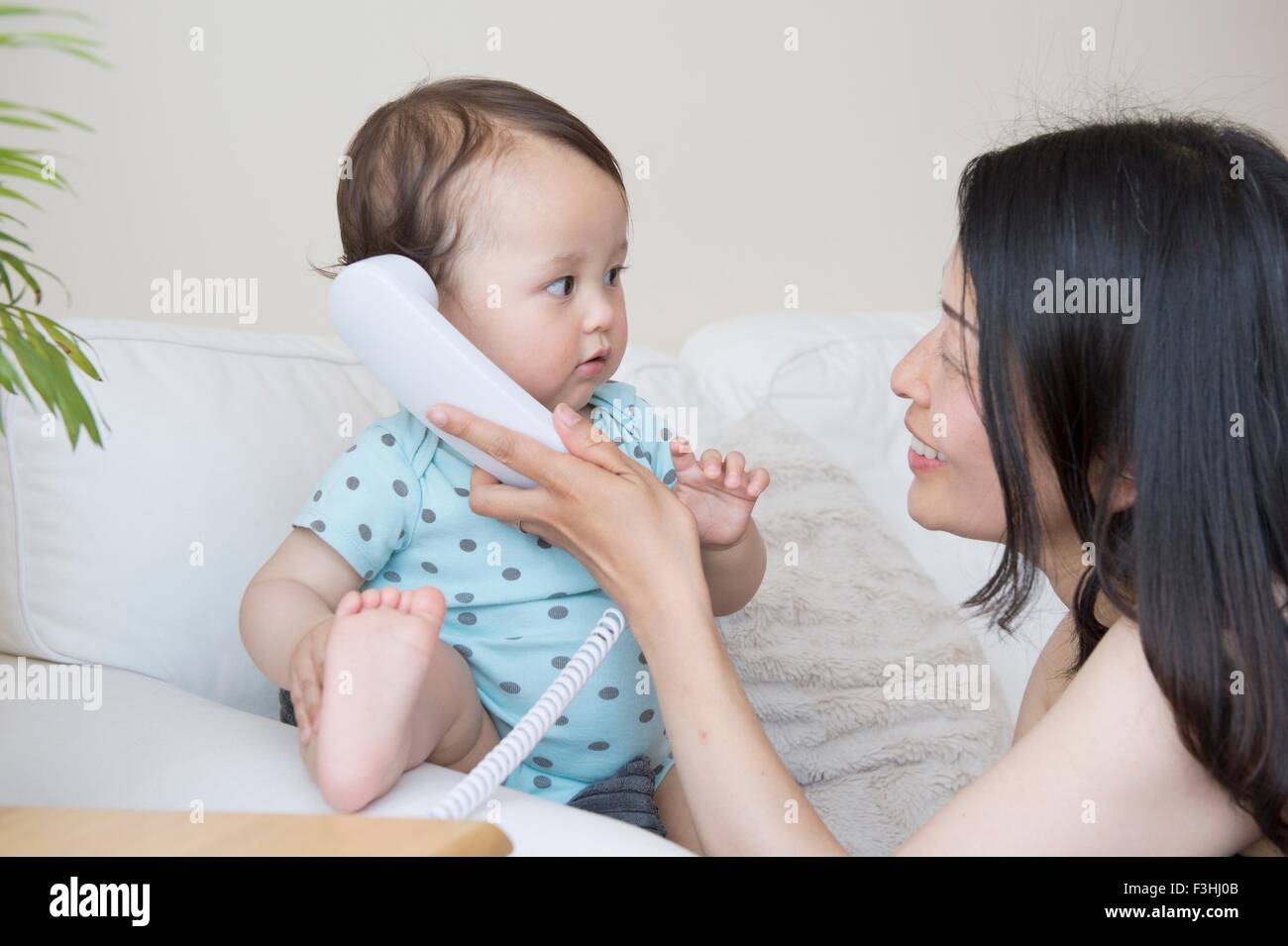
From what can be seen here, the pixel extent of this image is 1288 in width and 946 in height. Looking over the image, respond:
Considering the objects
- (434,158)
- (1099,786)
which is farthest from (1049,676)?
(434,158)

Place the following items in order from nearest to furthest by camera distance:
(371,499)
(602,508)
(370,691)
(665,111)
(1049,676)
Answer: (370,691) < (602,508) < (371,499) < (1049,676) < (665,111)

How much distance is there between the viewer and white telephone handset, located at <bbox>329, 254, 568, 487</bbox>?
3.14ft

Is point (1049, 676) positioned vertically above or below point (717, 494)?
below

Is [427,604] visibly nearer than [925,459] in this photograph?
Yes

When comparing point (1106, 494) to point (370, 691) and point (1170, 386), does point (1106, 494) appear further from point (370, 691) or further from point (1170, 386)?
point (370, 691)

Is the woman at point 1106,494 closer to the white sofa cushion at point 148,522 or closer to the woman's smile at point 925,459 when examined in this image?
the woman's smile at point 925,459

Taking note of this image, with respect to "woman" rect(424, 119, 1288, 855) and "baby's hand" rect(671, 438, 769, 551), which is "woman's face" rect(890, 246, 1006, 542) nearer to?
"woman" rect(424, 119, 1288, 855)

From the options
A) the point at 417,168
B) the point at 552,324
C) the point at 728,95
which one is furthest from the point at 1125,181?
the point at 728,95

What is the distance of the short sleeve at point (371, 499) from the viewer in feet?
3.45

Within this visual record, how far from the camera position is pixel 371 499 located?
3.51 ft

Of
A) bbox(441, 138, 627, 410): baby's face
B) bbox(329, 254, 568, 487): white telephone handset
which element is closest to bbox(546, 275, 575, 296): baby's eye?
bbox(441, 138, 627, 410): baby's face

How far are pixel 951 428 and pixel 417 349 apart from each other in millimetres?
430

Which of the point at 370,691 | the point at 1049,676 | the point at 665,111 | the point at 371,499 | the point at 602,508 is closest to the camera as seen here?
the point at 370,691
